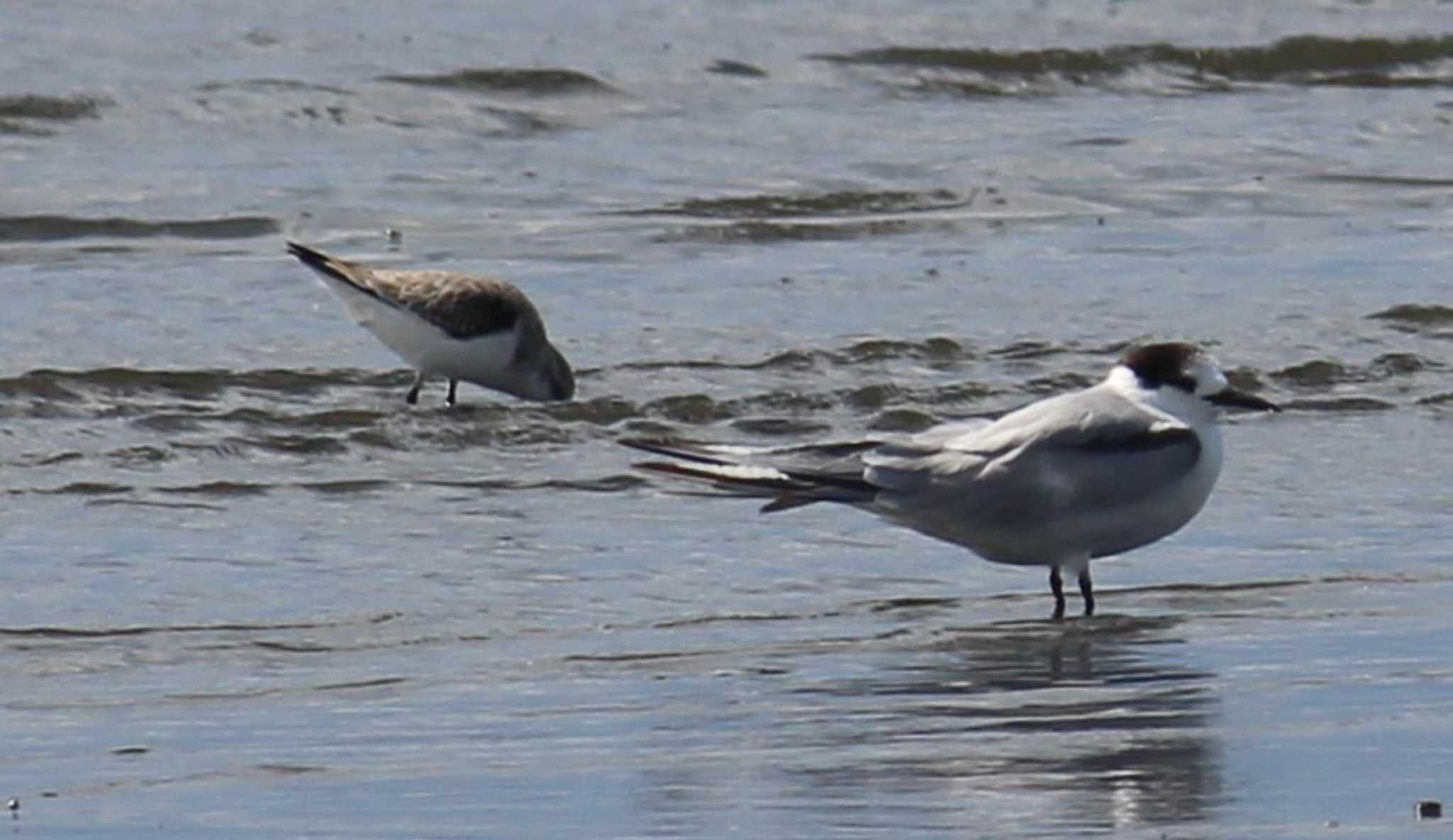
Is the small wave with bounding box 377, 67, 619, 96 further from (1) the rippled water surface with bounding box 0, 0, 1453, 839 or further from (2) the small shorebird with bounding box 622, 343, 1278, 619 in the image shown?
(2) the small shorebird with bounding box 622, 343, 1278, 619

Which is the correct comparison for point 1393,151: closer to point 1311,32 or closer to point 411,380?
point 1311,32

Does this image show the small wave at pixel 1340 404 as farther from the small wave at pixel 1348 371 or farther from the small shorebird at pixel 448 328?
the small shorebird at pixel 448 328

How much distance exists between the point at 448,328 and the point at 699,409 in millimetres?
895

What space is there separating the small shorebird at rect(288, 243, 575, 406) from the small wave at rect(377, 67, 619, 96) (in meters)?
4.73

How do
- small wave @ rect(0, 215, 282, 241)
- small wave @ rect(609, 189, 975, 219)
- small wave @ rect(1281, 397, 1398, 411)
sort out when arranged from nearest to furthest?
small wave @ rect(1281, 397, 1398, 411), small wave @ rect(0, 215, 282, 241), small wave @ rect(609, 189, 975, 219)

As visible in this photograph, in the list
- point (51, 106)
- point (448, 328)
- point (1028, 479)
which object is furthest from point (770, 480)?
point (51, 106)

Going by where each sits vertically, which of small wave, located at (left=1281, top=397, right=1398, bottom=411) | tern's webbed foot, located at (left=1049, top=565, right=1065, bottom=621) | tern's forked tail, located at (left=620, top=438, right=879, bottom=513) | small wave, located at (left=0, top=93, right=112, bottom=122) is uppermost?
tern's forked tail, located at (left=620, top=438, right=879, bottom=513)

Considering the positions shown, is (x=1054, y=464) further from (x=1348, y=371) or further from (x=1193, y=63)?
(x=1193, y=63)

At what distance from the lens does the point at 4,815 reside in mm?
5156

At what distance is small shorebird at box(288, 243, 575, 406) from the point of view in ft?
33.1

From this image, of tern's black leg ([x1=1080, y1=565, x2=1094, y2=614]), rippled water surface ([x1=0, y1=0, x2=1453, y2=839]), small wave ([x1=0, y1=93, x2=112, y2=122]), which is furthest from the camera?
small wave ([x1=0, y1=93, x2=112, y2=122])

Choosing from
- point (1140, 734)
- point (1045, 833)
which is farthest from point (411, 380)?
point (1045, 833)

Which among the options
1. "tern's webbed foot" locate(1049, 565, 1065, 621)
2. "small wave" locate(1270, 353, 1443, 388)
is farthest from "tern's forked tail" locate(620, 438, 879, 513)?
"small wave" locate(1270, 353, 1443, 388)

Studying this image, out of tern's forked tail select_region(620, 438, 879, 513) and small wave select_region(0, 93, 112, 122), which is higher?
tern's forked tail select_region(620, 438, 879, 513)
